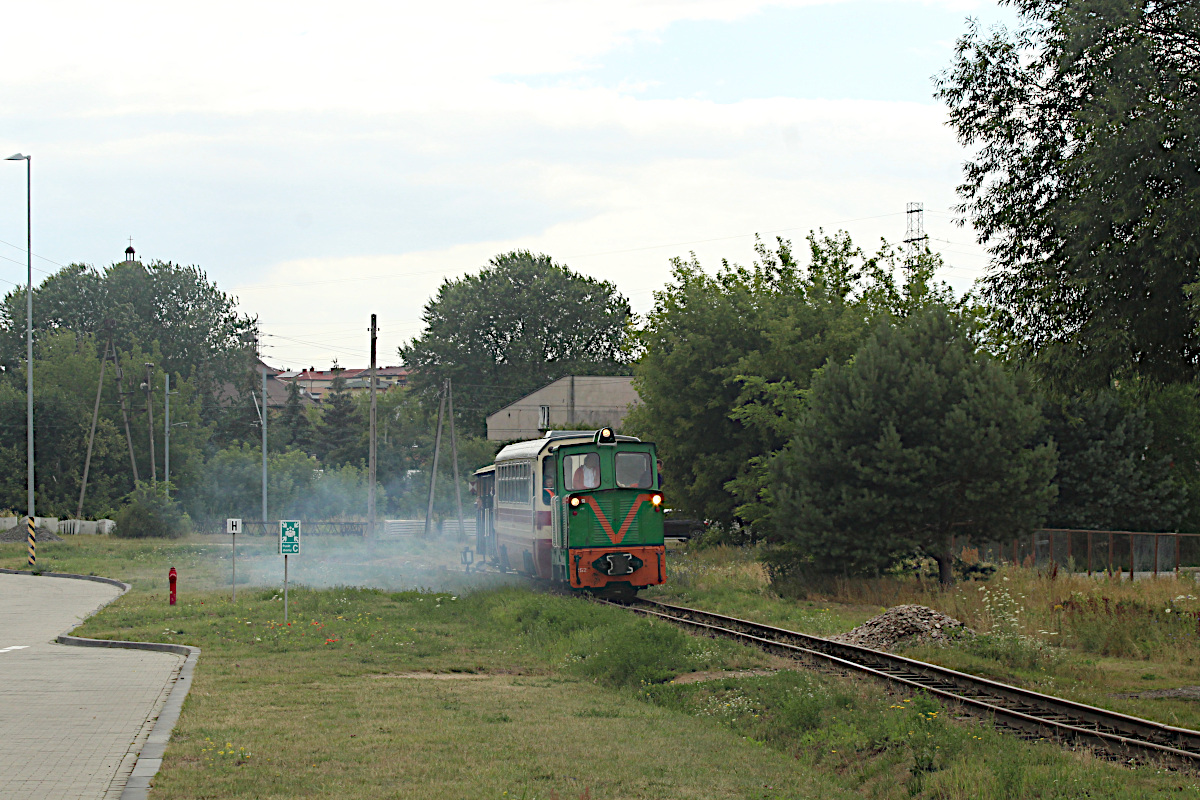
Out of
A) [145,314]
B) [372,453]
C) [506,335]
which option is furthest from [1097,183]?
[145,314]

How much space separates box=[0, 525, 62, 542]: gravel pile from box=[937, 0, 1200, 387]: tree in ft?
164

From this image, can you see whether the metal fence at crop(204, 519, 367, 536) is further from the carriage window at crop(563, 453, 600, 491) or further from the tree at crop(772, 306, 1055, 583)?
the tree at crop(772, 306, 1055, 583)

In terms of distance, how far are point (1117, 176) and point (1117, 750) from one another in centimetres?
803

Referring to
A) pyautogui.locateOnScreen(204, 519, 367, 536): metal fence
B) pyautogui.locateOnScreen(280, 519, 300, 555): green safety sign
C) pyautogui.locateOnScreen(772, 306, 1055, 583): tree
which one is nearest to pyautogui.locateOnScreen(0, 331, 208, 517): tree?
pyautogui.locateOnScreen(204, 519, 367, 536): metal fence

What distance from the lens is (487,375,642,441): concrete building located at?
8906cm

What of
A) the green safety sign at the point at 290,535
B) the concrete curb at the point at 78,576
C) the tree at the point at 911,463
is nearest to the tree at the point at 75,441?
the concrete curb at the point at 78,576

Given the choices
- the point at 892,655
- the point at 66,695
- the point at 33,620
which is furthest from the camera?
the point at 33,620

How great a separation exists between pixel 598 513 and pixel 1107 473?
74.5ft

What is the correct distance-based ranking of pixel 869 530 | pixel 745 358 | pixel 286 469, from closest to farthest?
pixel 869 530 < pixel 745 358 < pixel 286 469

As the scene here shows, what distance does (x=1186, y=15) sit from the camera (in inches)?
591

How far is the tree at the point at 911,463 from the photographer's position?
25.6 metres

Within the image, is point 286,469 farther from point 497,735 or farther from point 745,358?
point 497,735

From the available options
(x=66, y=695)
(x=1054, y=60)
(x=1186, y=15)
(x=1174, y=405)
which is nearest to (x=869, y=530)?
(x=1054, y=60)

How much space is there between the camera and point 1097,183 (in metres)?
15.5
